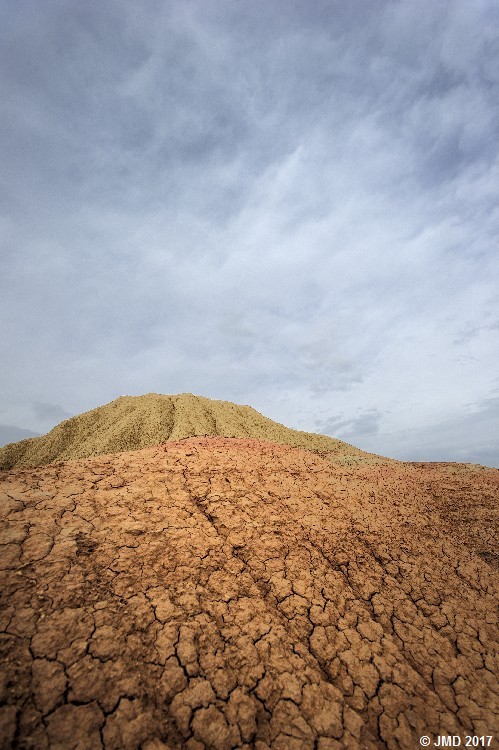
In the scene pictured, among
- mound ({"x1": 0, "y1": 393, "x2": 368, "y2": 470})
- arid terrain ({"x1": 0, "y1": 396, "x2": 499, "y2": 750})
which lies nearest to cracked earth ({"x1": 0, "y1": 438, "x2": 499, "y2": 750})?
arid terrain ({"x1": 0, "y1": 396, "x2": 499, "y2": 750})

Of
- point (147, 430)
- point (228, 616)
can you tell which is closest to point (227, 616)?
point (228, 616)

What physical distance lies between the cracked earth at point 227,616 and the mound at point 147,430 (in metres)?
9.73

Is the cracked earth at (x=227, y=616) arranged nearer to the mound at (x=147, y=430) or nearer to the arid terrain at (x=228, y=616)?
the arid terrain at (x=228, y=616)

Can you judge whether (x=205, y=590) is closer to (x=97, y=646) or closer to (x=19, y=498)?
(x=97, y=646)

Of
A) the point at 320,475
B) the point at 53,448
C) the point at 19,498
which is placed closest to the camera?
the point at 19,498

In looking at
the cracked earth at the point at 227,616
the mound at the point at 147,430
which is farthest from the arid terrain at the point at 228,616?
the mound at the point at 147,430

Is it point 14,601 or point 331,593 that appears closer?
point 14,601

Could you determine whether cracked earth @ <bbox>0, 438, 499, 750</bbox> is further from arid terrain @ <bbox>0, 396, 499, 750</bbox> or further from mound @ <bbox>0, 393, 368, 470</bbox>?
mound @ <bbox>0, 393, 368, 470</bbox>

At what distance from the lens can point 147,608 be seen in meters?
2.69

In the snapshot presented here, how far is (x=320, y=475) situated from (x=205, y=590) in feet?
10.4

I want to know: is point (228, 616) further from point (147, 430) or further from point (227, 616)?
point (147, 430)

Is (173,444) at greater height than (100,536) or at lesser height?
greater

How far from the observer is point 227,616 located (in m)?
2.82

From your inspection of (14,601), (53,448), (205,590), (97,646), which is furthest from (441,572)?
(53,448)
